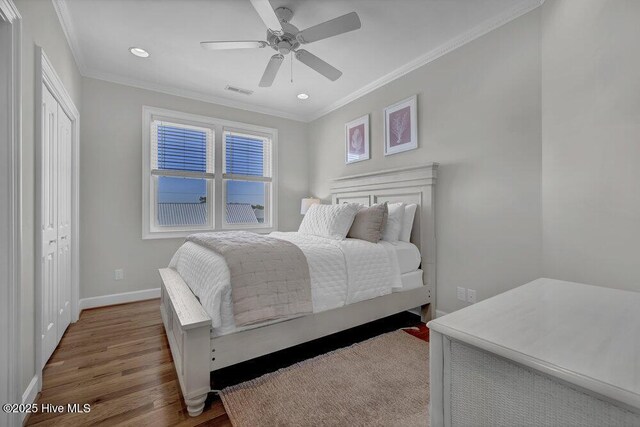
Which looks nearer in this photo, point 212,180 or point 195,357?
point 195,357

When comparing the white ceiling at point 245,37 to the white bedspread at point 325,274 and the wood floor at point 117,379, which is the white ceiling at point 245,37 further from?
the wood floor at point 117,379

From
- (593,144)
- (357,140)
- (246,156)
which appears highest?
(357,140)

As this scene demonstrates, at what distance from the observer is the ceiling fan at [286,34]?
1.89 m

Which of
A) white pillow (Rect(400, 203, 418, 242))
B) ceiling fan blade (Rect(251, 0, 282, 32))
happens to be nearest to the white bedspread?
white pillow (Rect(400, 203, 418, 242))

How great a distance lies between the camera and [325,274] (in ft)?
6.59

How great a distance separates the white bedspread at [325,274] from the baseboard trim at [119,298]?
1.21 m

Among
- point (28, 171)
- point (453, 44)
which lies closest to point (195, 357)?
point (28, 171)

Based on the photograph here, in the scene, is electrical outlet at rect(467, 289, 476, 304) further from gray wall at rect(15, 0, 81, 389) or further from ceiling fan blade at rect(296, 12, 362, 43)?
gray wall at rect(15, 0, 81, 389)

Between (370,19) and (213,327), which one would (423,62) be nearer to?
(370,19)

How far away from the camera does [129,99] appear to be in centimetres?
334

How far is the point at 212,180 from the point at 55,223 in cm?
190

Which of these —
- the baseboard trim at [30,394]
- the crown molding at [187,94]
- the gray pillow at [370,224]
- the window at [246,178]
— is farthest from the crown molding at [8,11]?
the window at [246,178]

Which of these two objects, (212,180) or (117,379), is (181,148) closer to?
(212,180)

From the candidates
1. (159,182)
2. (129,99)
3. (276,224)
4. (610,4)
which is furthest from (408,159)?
(129,99)
